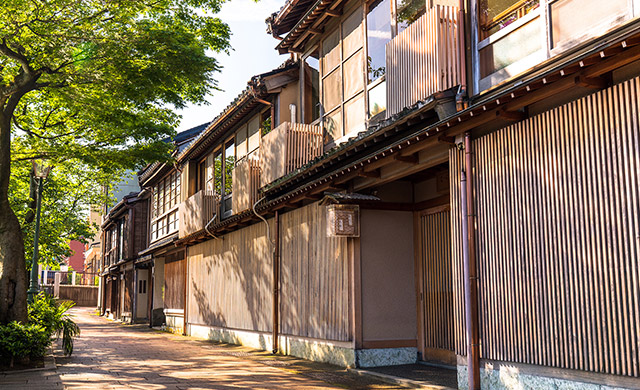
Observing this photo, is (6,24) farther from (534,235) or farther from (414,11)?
→ (534,235)

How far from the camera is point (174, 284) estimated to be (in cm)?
2569

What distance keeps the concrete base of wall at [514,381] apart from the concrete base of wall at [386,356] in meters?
3.09

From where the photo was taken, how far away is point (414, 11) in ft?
35.4

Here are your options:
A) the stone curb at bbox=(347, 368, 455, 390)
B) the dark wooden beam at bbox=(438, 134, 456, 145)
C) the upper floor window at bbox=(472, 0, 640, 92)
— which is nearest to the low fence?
the stone curb at bbox=(347, 368, 455, 390)

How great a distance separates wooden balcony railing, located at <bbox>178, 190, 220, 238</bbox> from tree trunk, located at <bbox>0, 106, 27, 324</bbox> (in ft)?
25.1

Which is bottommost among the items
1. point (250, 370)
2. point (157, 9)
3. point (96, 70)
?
point (250, 370)

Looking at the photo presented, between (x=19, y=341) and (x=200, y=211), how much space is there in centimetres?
912

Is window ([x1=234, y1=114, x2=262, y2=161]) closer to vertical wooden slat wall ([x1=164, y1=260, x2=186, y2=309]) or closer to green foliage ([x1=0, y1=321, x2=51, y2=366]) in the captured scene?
vertical wooden slat wall ([x1=164, y1=260, x2=186, y2=309])

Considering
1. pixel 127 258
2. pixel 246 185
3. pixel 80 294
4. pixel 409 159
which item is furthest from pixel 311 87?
pixel 80 294

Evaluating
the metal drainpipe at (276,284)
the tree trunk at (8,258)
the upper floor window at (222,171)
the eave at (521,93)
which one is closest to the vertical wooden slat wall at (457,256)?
the eave at (521,93)

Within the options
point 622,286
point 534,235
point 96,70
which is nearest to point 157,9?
point 96,70

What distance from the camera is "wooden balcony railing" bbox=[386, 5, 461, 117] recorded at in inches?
352

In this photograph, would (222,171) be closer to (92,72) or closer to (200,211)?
(200,211)

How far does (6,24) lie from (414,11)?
7.59 metres
